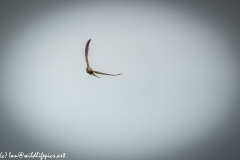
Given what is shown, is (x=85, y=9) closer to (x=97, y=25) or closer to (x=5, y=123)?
(x=97, y=25)

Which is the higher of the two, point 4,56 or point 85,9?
point 85,9

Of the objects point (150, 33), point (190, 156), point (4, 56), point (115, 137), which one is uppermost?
point (150, 33)

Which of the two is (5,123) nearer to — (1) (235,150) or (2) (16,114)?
(2) (16,114)

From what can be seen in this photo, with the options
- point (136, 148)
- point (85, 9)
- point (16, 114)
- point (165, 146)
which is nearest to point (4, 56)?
point (16, 114)

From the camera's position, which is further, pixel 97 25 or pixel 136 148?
pixel 136 148

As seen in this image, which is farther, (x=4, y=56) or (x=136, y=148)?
(x=136, y=148)

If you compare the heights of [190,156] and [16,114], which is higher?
[16,114]

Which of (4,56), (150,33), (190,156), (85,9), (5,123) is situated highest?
(85,9)

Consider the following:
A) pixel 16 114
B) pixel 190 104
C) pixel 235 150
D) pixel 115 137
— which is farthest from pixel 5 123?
pixel 235 150
